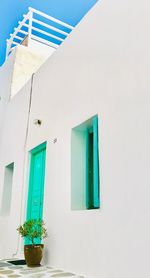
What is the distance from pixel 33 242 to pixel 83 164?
1392 mm

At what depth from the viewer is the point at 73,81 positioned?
402cm

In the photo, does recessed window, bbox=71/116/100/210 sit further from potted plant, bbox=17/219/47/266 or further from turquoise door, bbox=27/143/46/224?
turquoise door, bbox=27/143/46/224

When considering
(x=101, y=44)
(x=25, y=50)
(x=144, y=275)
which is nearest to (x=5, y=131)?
(x=25, y=50)

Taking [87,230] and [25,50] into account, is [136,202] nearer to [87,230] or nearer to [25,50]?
[87,230]

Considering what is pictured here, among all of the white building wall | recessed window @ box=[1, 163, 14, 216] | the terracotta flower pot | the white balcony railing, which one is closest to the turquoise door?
the white building wall

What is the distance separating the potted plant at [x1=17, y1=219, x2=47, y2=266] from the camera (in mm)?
3549

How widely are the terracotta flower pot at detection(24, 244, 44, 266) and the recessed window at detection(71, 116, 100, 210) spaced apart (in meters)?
0.84

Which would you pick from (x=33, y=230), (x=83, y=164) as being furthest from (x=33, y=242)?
(x=83, y=164)

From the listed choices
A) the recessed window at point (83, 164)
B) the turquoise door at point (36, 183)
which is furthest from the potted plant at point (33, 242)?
the recessed window at point (83, 164)

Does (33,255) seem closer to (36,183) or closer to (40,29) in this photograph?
(36,183)

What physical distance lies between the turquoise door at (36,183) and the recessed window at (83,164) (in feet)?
3.53

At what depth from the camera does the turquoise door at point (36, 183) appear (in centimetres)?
448

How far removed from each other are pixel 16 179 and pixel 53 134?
1.75 metres

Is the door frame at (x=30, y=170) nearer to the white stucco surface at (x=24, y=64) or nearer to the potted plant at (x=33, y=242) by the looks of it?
the potted plant at (x=33, y=242)
